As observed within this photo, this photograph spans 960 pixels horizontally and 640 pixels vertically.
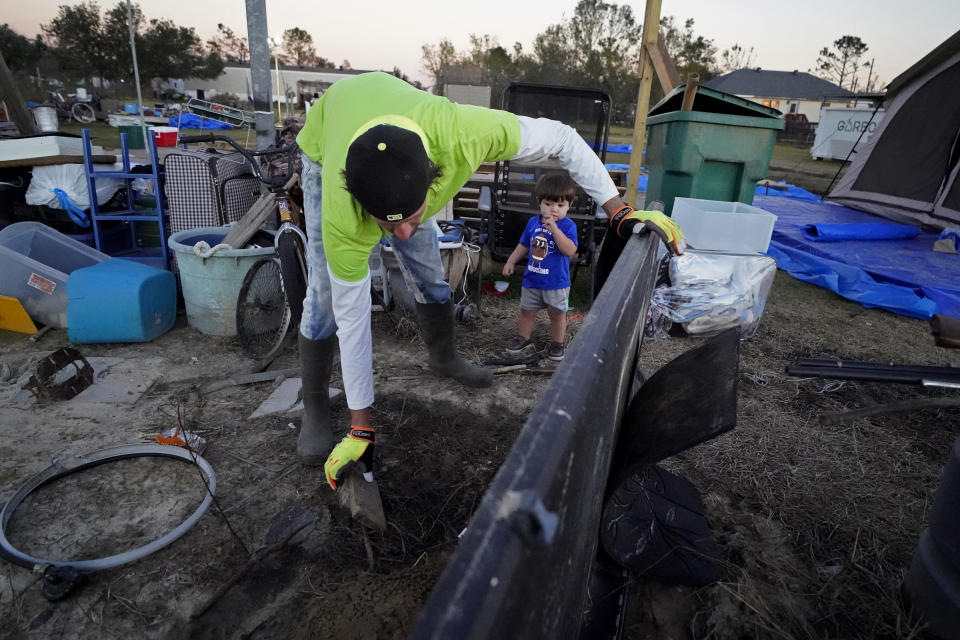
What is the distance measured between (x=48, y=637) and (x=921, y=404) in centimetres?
447

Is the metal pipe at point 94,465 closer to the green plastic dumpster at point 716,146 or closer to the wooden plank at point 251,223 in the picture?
the wooden plank at point 251,223

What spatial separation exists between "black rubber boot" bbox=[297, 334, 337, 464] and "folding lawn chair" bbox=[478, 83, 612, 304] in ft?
9.46

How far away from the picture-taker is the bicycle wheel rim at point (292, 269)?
3.97 metres

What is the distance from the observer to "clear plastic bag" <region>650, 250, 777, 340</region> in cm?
450

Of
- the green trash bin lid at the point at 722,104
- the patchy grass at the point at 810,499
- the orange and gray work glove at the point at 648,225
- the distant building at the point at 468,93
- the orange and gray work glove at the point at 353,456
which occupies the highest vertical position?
the distant building at the point at 468,93

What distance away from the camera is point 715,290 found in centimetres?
452

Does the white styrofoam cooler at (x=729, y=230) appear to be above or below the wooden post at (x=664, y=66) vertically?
below

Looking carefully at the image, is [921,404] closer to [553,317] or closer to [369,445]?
[553,317]

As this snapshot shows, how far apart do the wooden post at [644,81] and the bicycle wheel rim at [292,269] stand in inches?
128

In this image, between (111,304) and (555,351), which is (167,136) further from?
(555,351)

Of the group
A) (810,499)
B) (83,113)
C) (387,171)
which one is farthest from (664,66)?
(83,113)

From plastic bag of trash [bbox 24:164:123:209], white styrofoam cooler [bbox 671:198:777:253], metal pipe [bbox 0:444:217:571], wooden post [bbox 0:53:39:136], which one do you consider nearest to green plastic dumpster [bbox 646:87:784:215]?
white styrofoam cooler [bbox 671:198:777:253]

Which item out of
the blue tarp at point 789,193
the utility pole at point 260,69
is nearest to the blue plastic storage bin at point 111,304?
the utility pole at point 260,69

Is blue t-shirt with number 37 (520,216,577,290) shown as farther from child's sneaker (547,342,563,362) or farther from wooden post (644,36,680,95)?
wooden post (644,36,680,95)
